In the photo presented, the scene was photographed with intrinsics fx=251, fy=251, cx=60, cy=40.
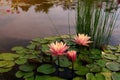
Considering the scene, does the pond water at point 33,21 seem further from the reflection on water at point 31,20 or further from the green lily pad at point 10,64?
the green lily pad at point 10,64

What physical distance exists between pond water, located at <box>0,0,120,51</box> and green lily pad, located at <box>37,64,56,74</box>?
22.4 inches

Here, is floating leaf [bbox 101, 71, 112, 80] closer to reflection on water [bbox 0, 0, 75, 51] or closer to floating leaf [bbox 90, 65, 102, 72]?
floating leaf [bbox 90, 65, 102, 72]

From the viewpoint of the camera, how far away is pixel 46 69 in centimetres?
186

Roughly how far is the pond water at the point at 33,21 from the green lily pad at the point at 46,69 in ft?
1.87

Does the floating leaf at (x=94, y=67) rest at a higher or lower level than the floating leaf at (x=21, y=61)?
lower

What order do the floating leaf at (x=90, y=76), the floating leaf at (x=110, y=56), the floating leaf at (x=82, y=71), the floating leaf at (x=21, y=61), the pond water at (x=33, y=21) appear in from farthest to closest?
the pond water at (x=33, y=21)
the floating leaf at (x=110, y=56)
the floating leaf at (x=21, y=61)
the floating leaf at (x=82, y=71)
the floating leaf at (x=90, y=76)

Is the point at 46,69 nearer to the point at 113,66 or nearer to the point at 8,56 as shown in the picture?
the point at 8,56

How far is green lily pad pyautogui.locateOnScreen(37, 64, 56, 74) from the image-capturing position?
5.98 feet

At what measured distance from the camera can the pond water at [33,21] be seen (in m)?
2.63

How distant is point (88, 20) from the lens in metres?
2.19

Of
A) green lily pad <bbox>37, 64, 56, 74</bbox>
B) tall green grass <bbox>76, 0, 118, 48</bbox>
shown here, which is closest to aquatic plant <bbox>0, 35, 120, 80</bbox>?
green lily pad <bbox>37, 64, 56, 74</bbox>

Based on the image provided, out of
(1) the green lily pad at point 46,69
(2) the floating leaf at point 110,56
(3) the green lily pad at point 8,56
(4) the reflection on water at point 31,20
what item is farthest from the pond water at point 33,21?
(1) the green lily pad at point 46,69

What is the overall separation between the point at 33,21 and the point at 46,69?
1340mm

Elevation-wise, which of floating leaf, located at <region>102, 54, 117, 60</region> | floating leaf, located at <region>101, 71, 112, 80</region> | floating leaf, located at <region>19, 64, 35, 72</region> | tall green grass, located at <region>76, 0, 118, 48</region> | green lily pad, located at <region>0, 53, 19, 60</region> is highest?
tall green grass, located at <region>76, 0, 118, 48</region>
